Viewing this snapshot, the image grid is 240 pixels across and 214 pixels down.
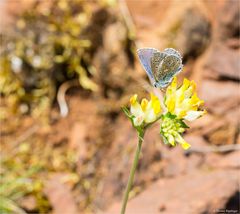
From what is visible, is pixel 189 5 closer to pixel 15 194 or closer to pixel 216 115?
pixel 216 115

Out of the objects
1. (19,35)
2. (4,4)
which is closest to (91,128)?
(19,35)

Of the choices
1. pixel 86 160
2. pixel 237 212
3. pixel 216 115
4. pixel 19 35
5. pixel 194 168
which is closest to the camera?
pixel 237 212

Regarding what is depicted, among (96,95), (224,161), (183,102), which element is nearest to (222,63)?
(224,161)

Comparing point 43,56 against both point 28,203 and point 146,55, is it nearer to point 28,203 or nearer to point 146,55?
point 28,203

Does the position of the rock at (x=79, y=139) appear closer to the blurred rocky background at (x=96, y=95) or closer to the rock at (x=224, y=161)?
the blurred rocky background at (x=96, y=95)

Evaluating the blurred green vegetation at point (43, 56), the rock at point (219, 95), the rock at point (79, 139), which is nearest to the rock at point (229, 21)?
the rock at point (219, 95)

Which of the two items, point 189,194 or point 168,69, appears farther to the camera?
point 189,194
